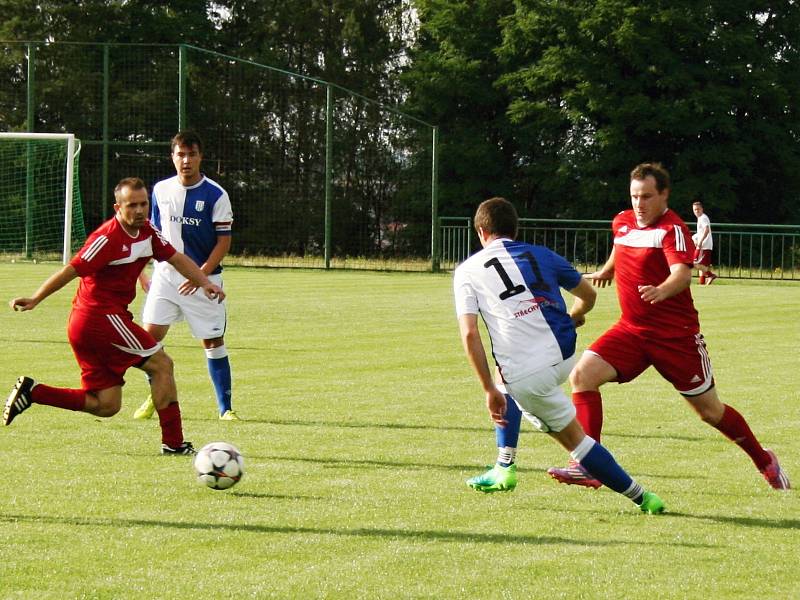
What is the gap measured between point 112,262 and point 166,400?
2.87ft

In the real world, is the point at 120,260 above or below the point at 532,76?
below

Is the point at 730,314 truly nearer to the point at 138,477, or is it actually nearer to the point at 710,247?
the point at 710,247

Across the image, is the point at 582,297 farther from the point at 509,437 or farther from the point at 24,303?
the point at 24,303

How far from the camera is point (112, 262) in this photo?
6883 millimetres

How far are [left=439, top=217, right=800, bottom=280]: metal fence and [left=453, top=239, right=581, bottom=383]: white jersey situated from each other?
84.5ft

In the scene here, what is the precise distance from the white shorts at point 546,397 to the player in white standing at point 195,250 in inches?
142

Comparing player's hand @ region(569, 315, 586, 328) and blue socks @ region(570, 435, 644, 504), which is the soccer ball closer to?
blue socks @ region(570, 435, 644, 504)

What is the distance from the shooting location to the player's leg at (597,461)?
5.61 m

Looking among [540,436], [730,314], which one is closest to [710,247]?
[730,314]

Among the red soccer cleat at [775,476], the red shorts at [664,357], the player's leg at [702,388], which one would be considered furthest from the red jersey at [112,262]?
the red soccer cleat at [775,476]

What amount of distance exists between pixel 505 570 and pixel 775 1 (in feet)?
133

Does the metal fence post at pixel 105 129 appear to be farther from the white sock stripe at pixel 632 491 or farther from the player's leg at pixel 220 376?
the white sock stripe at pixel 632 491

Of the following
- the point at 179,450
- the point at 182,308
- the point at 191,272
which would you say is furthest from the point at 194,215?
the point at 179,450

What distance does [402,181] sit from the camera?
35.5 meters
